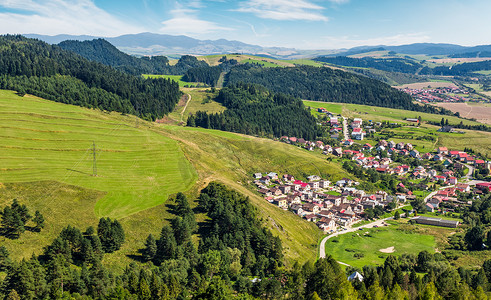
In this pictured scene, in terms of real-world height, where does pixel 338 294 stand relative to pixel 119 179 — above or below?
below

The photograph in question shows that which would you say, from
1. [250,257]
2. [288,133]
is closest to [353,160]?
[288,133]

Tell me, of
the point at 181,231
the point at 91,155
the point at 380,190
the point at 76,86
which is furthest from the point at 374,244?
the point at 76,86

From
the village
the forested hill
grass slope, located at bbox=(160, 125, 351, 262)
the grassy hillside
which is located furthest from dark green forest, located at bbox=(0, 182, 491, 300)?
the forested hill

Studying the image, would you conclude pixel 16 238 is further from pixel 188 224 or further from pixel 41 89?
pixel 41 89

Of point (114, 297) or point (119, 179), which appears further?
point (119, 179)

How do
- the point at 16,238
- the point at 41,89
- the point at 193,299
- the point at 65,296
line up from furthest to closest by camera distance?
the point at 41,89
the point at 16,238
the point at 193,299
the point at 65,296

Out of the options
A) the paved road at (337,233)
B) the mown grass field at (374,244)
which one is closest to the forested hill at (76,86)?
the paved road at (337,233)

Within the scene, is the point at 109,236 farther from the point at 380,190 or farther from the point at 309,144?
the point at 309,144
